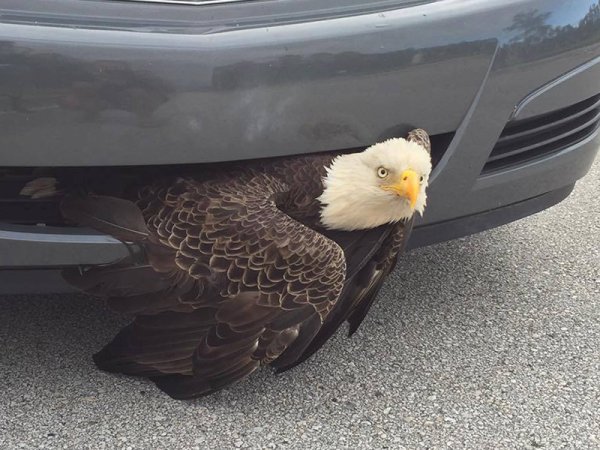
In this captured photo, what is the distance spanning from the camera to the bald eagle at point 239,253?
222 centimetres

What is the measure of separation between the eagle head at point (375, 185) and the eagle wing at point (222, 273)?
4.7 inches

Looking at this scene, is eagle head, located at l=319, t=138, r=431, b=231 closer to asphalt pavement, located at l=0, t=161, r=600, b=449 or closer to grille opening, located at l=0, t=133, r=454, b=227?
grille opening, located at l=0, t=133, r=454, b=227

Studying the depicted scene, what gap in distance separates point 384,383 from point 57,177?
1.08 meters

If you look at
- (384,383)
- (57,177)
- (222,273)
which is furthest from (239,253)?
(384,383)

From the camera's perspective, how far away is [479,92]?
7.67 feet

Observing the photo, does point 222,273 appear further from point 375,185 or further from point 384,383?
point 384,383

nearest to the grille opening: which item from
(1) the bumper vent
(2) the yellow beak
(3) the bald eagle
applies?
(3) the bald eagle

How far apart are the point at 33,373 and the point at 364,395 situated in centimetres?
94

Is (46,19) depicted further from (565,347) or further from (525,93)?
(565,347)

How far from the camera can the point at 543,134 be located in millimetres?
2656

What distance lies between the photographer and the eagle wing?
2.21 m

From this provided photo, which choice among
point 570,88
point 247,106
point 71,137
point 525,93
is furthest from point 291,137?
point 570,88

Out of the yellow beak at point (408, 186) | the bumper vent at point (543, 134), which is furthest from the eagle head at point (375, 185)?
the bumper vent at point (543, 134)

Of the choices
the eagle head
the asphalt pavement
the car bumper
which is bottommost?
the asphalt pavement
